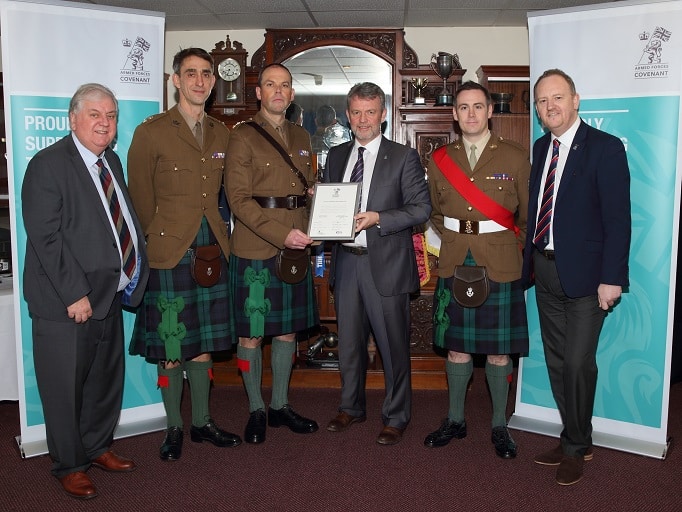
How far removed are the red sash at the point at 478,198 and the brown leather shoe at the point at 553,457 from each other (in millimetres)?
944

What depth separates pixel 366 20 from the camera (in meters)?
4.92

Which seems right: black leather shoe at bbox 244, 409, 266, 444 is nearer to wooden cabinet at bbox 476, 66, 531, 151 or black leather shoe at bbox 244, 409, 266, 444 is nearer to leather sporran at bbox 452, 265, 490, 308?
leather sporran at bbox 452, 265, 490, 308

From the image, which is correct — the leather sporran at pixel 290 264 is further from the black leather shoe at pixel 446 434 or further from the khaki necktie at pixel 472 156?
the black leather shoe at pixel 446 434

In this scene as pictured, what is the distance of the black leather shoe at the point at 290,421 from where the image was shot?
10.4 feet

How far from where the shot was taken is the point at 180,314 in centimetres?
281

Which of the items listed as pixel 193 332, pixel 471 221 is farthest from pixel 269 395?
pixel 471 221

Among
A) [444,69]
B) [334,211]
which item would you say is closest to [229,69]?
[444,69]

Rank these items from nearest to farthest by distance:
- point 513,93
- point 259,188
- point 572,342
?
point 572,342
point 259,188
point 513,93

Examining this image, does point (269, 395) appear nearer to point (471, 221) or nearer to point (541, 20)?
point (471, 221)

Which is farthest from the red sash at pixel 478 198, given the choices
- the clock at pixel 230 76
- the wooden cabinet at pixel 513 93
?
the clock at pixel 230 76

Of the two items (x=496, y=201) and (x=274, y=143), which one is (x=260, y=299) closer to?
(x=274, y=143)

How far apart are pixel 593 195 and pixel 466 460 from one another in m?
1.23

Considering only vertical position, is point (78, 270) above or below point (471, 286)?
above

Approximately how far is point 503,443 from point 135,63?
2379mm
